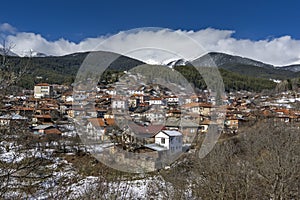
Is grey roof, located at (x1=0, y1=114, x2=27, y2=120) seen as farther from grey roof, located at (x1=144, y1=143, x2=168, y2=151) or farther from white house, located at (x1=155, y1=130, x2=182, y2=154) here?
white house, located at (x1=155, y1=130, x2=182, y2=154)

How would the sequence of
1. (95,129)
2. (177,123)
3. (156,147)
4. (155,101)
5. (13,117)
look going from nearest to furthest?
(13,117)
(177,123)
(95,129)
(156,147)
(155,101)

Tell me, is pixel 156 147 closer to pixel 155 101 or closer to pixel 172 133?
pixel 172 133

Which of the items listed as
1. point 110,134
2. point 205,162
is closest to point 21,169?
point 205,162

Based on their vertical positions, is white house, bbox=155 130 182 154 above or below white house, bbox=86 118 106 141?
below

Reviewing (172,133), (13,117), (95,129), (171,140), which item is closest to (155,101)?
(172,133)

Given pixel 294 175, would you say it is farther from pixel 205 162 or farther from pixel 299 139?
pixel 299 139

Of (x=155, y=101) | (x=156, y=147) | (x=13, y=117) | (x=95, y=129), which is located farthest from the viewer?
(x=155, y=101)

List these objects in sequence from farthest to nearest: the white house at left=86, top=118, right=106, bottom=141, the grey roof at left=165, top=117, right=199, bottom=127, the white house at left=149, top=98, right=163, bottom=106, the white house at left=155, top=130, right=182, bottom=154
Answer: the white house at left=149, top=98, right=163, bottom=106, the white house at left=155, top=130, right=182, bottom=154, the white house at left=86, top=118, right=106, bottom=141, the grey roof at left=165, top=117, right=199, bottom=127

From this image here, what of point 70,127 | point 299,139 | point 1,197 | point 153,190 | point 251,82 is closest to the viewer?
point 1,197

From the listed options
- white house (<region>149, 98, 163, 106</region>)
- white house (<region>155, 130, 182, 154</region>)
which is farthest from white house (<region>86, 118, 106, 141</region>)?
white house (<region>149, 98, 163, 106</region>)
